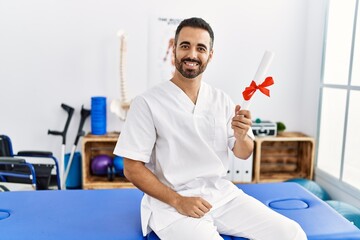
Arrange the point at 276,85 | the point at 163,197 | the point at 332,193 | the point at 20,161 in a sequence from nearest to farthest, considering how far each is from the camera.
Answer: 1. the point at 163,197
2. the point at 20,161
3. the point at 332,193
4. the point at 276,85

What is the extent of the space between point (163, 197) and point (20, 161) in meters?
1.34

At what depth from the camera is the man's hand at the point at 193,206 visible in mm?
1383

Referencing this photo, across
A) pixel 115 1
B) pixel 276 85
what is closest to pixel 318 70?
pixel 276 85

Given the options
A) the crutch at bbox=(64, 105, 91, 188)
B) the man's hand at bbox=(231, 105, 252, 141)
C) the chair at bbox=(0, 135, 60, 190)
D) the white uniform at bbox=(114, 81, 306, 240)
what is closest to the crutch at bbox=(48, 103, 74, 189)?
the crutch at bbox=(64, 105, 91, 188)

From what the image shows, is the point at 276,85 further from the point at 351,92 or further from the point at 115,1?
the point at 115,1

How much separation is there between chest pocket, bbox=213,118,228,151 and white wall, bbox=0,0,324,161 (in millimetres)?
1886

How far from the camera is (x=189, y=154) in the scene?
1.52m

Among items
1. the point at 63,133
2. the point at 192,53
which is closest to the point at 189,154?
the point at 192,53

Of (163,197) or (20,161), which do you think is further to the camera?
(20,161)

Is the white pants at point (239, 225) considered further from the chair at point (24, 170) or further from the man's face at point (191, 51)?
the chair at point (24, 170)

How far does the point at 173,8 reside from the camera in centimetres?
329

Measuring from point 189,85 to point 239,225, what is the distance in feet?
2.10

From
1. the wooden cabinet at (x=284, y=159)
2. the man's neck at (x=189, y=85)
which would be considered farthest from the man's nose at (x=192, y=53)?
the wooden cabinet at (x=284, y=159)

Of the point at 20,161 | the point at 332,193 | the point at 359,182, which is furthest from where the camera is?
the point at 332,193
